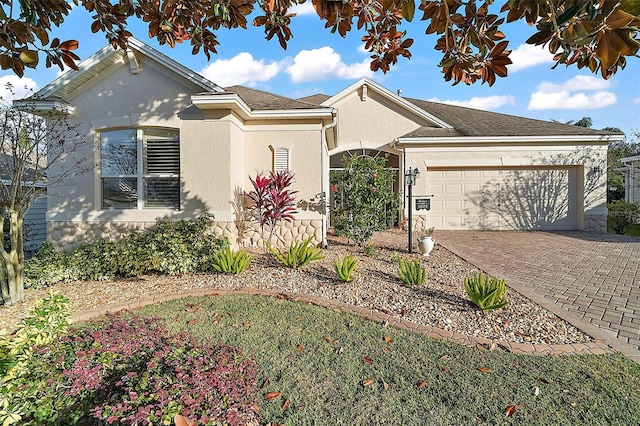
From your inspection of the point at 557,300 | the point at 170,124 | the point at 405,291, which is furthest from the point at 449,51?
the point at 170,124

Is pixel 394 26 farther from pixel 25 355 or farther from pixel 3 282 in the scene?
pixel 3 282

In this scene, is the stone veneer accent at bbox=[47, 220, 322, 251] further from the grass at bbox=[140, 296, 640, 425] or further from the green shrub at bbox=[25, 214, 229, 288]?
the grass at bbox=[140, 296, 640, 425]

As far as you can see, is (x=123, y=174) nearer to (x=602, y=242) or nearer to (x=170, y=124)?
(x=170, y=124)

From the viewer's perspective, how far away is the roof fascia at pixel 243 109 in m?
7.09

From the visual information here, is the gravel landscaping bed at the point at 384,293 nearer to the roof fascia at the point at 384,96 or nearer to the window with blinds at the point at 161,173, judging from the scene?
the window with blinds at the point at 161,173

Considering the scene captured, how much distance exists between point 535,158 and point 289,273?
458 inches

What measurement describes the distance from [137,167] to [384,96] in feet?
33.7

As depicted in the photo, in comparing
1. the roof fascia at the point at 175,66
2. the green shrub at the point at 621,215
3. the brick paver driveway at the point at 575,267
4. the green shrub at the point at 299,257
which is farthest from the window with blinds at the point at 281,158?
the green shrub at the point at 621,215

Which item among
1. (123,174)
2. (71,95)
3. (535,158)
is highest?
(71,95)

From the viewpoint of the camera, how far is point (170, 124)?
7.68 meters

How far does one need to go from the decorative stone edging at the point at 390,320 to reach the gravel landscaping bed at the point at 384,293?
153 mm

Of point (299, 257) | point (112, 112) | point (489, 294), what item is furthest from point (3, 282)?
point (489, 294)

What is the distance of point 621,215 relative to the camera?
508 inches

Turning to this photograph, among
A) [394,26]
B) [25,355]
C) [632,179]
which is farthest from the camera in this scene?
→ [632,179]
